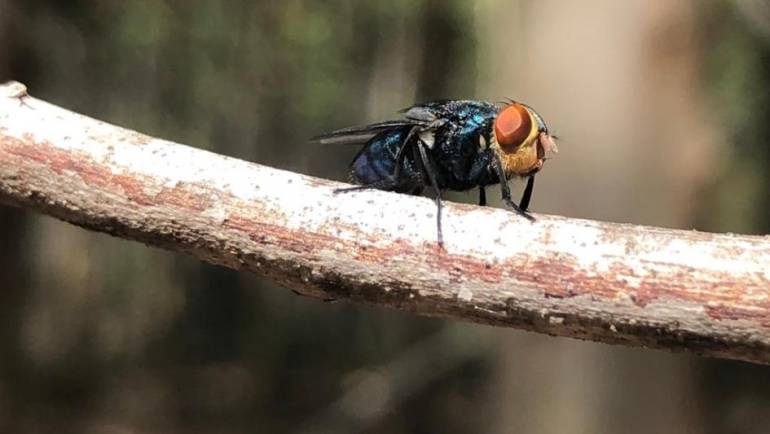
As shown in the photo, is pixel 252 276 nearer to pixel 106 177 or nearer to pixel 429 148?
pixel 429 148

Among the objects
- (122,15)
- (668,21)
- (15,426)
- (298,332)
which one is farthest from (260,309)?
(668,21)

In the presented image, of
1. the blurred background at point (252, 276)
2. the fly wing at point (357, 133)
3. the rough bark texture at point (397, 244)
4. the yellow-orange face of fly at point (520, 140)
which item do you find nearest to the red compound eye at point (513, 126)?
the yellow-orange face of fly at point (520, 140)

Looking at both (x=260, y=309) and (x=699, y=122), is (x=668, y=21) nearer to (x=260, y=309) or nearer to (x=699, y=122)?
(x=699, y=122)

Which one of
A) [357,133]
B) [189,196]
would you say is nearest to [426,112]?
[357,133]

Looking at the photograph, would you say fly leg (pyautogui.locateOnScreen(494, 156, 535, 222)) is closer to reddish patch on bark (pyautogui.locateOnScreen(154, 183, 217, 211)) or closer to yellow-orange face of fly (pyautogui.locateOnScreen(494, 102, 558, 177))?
yellow-orange face of fly (pyautogui.locateOnScreen(494, 102, 558, 177))

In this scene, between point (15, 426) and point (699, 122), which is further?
point (15, 426)
